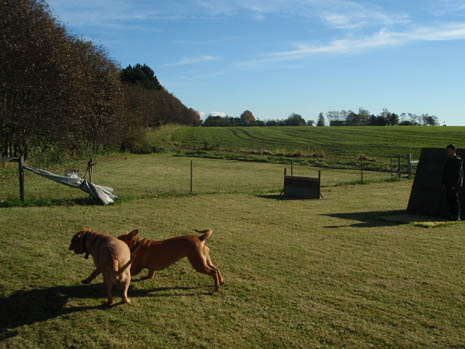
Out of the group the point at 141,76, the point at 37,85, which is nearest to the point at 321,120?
the point at 141,76

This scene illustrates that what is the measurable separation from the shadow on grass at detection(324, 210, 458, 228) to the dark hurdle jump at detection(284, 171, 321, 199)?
287 cm

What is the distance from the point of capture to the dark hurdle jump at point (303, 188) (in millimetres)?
14469

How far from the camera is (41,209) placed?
10984mm

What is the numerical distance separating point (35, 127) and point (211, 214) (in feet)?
57.8

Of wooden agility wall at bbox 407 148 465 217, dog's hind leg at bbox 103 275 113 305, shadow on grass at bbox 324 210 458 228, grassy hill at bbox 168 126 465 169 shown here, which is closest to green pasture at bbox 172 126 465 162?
grassy hill at bbox 168 126 465 169

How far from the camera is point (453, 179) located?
10.4 m

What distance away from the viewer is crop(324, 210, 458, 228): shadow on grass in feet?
33.0

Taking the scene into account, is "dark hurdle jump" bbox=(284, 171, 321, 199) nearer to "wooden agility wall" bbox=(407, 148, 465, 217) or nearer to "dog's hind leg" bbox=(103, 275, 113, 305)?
"wooden agility wall" bbox=(407, 148, 465, 217)

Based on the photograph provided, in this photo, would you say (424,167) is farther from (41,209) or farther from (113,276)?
(41,209)

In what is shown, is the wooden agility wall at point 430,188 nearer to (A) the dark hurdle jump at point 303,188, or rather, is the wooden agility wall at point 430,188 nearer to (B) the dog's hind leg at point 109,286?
(A) the dark hurdle jump at point 303,188

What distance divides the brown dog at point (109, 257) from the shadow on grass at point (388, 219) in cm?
622

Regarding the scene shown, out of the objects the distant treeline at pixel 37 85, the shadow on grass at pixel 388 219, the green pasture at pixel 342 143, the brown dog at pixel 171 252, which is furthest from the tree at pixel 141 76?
the brown dog at pixel 171 252

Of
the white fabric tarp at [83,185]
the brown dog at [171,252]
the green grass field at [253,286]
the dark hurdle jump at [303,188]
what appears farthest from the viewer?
the dark hurdle jump at [303,188]

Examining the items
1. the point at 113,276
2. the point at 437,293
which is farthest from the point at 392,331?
the point at 113,276
